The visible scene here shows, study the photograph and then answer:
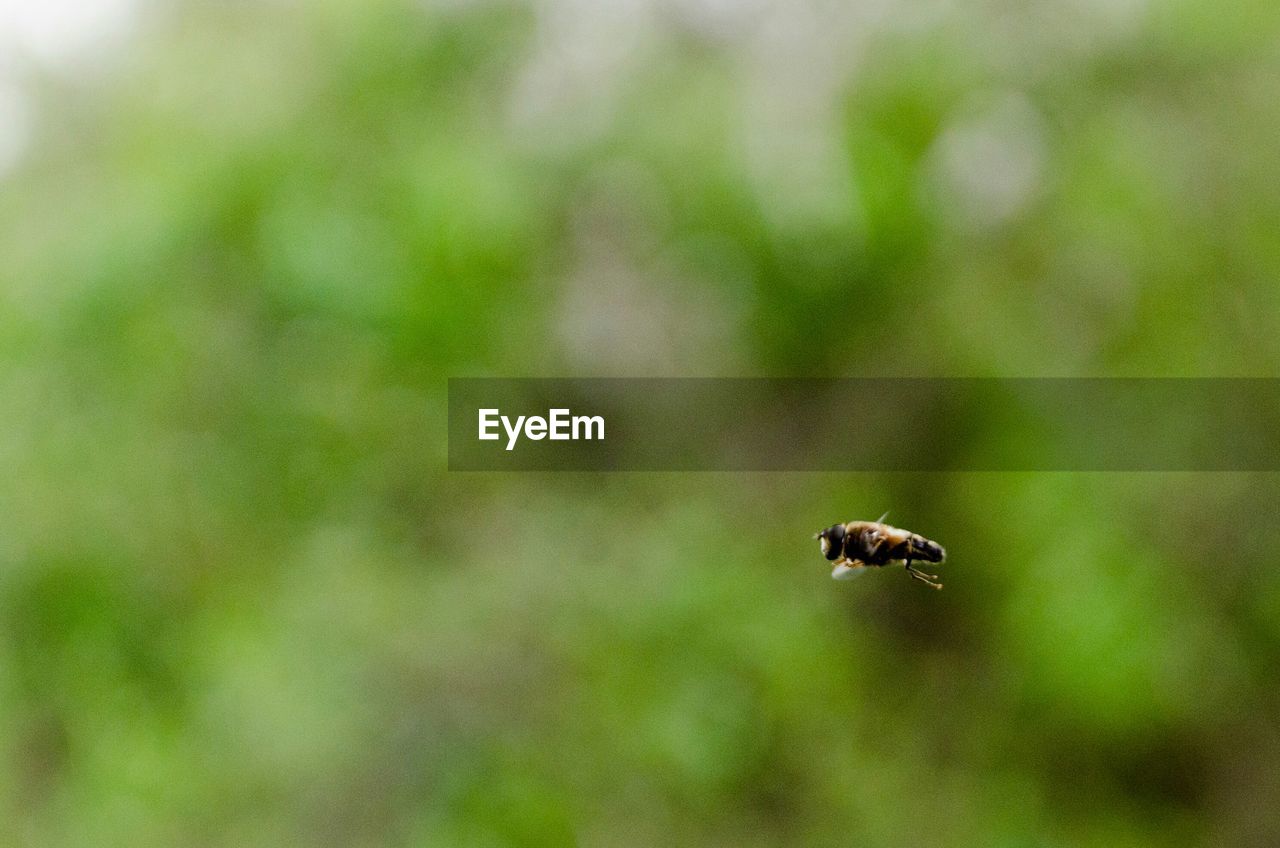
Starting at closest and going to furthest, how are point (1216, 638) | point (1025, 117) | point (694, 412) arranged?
point (1216, 638) < point (1025, 117) < point (694, 412)

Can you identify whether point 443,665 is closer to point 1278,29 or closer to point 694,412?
point 694,412

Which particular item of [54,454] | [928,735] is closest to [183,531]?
[54,454]

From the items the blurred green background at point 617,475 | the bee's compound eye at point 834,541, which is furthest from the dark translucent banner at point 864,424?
the bee's compound eye at point 834,541

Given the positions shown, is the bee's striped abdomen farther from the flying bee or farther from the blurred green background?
the blurred green background

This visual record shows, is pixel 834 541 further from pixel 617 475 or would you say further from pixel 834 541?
pixel 617 475

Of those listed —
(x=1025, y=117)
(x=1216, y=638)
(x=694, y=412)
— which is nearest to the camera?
(x=1216, y=638)

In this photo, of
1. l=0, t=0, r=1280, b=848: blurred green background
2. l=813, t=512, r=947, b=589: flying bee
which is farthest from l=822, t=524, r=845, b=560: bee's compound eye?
l=0, t=0, r=1280, b=848: blurred green background

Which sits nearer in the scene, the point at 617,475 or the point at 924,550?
the point at 924,550

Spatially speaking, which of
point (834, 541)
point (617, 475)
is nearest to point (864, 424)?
point (617, 475)
